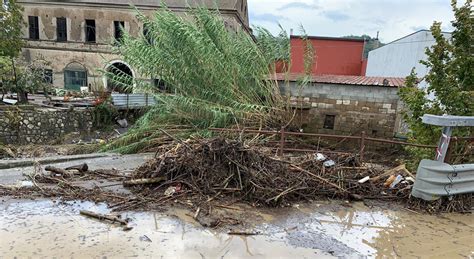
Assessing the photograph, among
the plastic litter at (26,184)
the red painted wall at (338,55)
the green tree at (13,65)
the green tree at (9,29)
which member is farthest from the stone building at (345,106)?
the green tree at (9,29)

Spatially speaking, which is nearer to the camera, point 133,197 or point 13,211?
point 13,211

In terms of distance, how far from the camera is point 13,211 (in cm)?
415

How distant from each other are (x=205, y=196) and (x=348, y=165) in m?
2.81

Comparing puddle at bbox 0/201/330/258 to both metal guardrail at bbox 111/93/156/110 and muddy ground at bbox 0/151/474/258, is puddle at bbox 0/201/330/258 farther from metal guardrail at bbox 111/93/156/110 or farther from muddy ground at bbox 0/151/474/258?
metal guardrail at bbox 111/93/156/110

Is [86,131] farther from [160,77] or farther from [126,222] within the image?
[126,222]

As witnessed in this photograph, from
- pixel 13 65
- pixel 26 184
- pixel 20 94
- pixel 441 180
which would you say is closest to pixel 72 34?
pixel 13 65

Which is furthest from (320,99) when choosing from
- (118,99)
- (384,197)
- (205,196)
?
(118,99)

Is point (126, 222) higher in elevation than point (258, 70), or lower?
lower

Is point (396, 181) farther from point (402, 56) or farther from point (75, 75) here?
point (75, 75)

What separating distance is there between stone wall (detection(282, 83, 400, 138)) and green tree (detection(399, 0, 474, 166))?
159 inches

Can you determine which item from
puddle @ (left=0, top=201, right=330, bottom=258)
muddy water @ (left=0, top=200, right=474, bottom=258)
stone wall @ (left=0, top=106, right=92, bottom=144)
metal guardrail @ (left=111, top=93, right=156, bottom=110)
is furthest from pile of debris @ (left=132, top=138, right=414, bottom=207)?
metal guardrail @ (left=111, top=93, right=156, bottom=110)

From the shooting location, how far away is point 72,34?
30.5 metres

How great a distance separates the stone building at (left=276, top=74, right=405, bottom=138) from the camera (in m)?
11.7

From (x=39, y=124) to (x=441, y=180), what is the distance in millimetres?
16290
